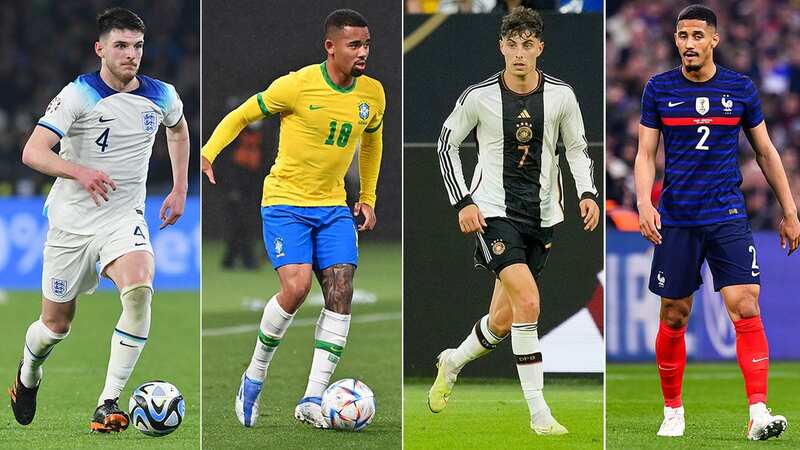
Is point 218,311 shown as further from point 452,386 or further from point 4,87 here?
point 4,87

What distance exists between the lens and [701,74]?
7527mm

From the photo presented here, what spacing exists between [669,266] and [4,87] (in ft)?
58.3

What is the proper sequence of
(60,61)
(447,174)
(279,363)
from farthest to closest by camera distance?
(60,61)
(279,363)
(447,174)

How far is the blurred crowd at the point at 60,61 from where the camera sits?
64.3 feet

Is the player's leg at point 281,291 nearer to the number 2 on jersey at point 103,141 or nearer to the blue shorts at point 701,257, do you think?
the number 2 on jersey at point 103,141

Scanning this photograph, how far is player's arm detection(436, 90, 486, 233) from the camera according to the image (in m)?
7.12

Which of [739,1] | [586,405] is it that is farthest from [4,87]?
[586,405]

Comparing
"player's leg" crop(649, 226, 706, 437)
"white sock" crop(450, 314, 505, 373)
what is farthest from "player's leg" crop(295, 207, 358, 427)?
"player's leg" crop(649, 226, 706, 437)

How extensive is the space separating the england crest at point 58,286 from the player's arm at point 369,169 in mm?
1617

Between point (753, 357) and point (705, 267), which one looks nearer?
point (753, 357)

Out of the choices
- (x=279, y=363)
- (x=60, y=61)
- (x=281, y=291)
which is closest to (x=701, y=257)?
(x=281, y=291)

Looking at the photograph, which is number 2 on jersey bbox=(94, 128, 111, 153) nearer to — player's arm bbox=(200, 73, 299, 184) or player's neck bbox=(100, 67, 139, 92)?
player's neck bbox=(100, 67, 139, 92)

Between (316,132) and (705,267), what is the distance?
604 cm

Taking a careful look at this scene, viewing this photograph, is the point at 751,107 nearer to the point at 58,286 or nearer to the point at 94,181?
the point at 94,181
